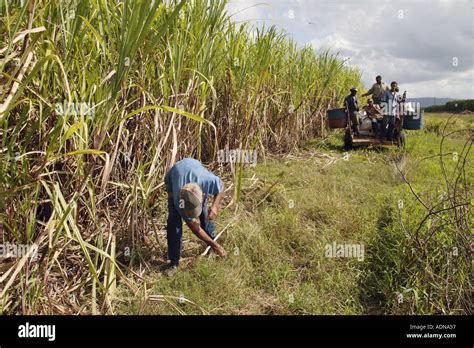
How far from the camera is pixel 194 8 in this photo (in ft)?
9.02

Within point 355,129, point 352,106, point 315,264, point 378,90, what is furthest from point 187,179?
point 378,90

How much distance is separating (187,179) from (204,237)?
0.39 metres

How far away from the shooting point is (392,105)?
18.1 feet

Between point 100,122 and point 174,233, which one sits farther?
point 174,233

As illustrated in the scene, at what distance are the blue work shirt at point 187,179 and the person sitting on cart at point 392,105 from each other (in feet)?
13.4

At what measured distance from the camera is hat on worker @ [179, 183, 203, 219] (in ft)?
6.83

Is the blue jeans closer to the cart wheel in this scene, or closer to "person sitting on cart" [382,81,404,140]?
the cart wheel

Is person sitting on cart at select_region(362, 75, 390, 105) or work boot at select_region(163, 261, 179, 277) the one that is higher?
person sitting on cart at select_region(362, 75, 390, 105)

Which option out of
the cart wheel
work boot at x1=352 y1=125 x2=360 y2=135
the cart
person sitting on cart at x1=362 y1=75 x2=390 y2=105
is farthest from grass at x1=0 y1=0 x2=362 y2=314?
person sitting on cart at x1=362 y1=75 x2=390 y2=105

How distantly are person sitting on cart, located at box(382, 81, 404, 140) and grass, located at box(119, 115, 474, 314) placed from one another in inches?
80.9

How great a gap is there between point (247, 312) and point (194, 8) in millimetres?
2173

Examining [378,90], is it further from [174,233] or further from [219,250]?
[174,233]

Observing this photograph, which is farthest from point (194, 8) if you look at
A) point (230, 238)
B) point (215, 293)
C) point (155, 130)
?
point (215, 293)

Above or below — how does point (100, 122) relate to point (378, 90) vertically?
below
